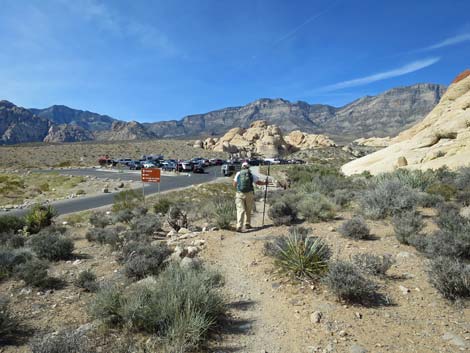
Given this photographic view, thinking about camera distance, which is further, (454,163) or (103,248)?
(454,163)

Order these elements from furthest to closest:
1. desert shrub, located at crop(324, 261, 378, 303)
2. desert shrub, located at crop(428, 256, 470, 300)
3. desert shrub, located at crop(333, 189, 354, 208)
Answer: desert shrub, located at crop(333, 189, 354, 208) → desert shrub, located at crop(324, 261, 378, 303) → desert shrub, located at crop(428, 256, 470, 300)

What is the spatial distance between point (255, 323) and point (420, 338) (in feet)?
6.89

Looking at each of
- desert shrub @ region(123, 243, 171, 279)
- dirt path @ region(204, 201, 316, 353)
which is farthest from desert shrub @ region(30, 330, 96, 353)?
desert shrub @ region(123, 243, 171, 279)

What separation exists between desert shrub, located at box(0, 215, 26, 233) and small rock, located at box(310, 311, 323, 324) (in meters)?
12.3

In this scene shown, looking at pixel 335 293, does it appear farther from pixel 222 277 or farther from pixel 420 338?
pixel 222 277

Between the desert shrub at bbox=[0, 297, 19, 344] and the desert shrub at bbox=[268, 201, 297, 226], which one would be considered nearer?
Answer: the desert shrub at bbox=[0, 297, 19, 344]

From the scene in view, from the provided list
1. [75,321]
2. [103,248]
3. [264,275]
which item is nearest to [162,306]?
[75,321]

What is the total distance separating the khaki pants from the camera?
878cm

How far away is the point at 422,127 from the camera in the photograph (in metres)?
24.6

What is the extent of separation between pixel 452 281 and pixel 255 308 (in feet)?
9.72

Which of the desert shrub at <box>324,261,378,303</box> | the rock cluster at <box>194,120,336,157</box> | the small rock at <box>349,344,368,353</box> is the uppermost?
the rock cluster at <box>194,120,336,157</box>

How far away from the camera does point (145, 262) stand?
5.88 metres

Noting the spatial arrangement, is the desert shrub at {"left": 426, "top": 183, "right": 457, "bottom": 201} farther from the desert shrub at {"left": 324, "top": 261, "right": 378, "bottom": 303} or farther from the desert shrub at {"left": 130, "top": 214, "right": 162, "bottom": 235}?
the desert shrub at {"left": 130, "top": 214, "right": 162, "bottom": 235}

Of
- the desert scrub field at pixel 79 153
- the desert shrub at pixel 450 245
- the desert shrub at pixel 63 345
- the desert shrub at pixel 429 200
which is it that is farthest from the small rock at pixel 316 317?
the desert scrub field at pixel 79 153
